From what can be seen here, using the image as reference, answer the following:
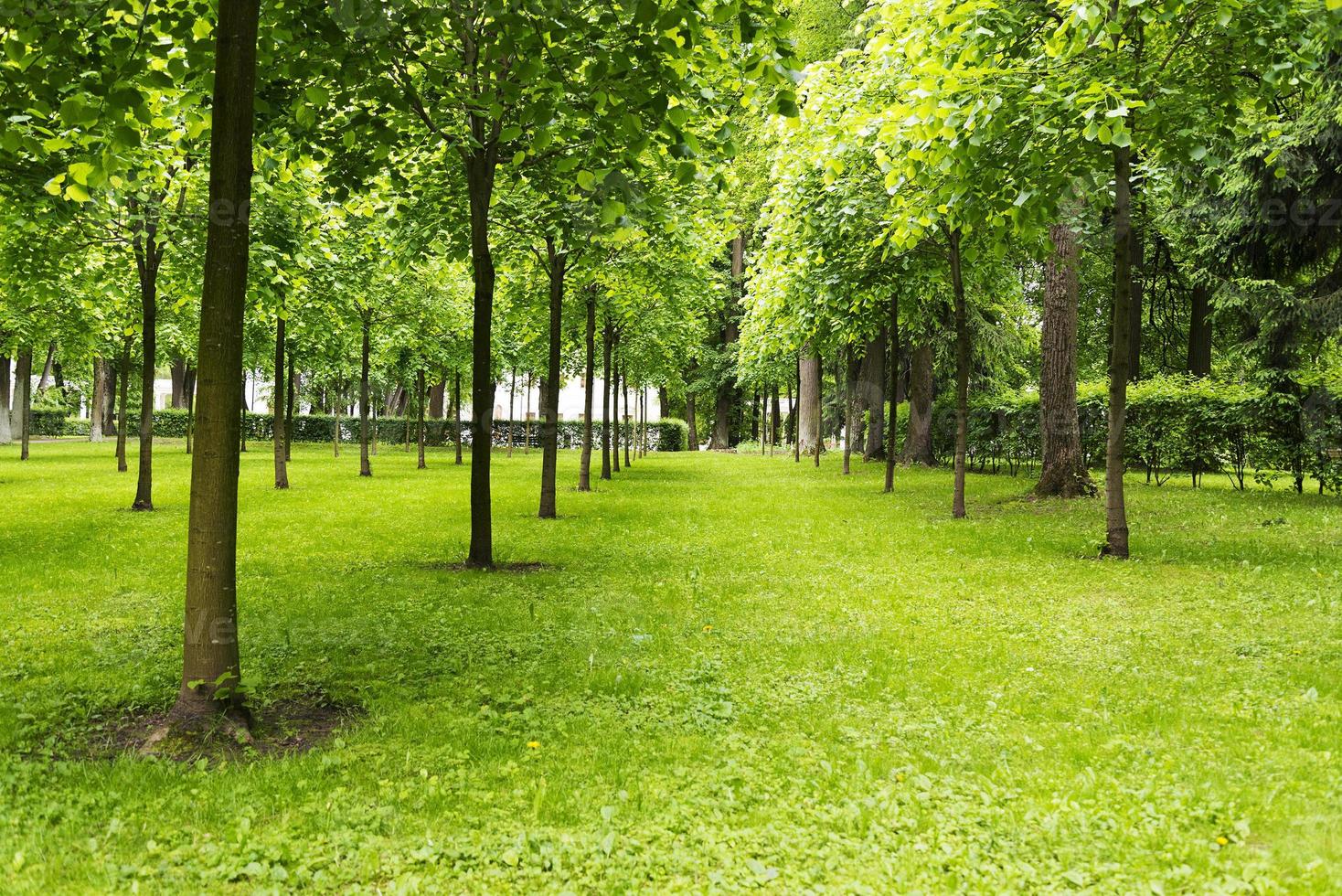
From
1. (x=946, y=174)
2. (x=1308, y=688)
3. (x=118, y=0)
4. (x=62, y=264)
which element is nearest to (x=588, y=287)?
(x=62, y=264)

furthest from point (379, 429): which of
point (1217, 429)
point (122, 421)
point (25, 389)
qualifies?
point (1217, 429)

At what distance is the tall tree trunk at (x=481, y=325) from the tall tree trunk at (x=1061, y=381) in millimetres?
10851

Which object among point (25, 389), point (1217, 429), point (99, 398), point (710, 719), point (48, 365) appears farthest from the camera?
point (48, 365)

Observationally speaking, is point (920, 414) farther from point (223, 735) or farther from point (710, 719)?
point (223, 735)

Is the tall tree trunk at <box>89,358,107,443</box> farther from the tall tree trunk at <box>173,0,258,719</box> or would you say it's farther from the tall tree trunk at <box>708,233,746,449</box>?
the tall tree trunk at <box>173,0,258,719</box>

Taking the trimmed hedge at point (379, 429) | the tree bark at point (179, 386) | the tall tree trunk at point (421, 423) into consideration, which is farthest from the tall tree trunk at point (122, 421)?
the tree bark at point (179, 386)

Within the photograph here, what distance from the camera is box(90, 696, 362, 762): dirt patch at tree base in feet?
14.3

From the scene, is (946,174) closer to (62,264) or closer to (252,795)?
(252,795)

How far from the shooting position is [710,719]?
5.00 m

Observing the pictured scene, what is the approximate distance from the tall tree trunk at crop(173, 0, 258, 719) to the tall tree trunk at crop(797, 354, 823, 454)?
29562 millimetres

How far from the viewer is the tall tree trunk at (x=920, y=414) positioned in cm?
2598

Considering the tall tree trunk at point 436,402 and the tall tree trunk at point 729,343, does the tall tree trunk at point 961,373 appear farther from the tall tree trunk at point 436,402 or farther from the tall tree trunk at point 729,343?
the tall tree trunk at point 436,402

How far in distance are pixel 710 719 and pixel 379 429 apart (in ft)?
160

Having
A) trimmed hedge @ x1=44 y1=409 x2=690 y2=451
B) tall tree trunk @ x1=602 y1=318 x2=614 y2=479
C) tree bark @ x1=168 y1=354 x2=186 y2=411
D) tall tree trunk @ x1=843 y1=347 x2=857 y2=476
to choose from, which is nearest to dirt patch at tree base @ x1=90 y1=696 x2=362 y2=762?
tall tree trunk @ x1=602 y1=318 x2=614 y2=479
